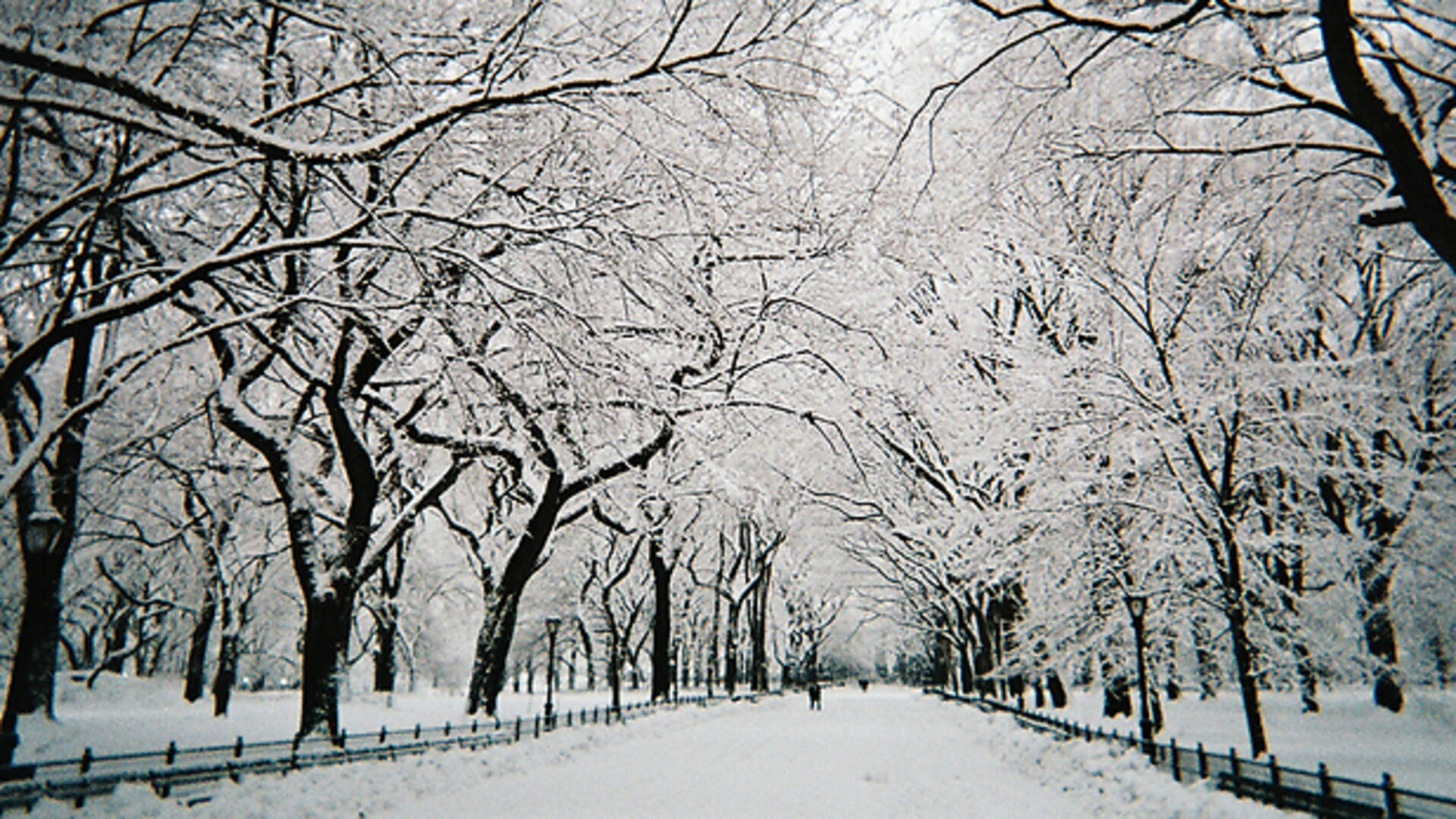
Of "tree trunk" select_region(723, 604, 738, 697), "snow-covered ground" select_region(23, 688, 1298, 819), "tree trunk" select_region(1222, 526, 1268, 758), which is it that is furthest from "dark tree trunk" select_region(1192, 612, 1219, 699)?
"tree trunk" select_region(723, 604, 738, 697)

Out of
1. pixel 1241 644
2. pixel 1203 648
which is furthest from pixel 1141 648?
pixel 1203 648

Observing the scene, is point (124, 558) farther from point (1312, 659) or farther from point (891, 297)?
point (1312, 659)

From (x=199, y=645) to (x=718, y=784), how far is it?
26141mm

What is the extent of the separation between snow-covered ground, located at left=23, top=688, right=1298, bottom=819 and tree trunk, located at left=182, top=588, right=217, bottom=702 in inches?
647

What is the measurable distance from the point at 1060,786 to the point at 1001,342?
369 inches

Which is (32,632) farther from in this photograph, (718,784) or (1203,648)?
(1203,648)

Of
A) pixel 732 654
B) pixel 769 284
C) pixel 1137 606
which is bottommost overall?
pixel 732 654

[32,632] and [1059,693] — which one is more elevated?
[32,632]

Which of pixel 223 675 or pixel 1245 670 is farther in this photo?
pixel 223 675

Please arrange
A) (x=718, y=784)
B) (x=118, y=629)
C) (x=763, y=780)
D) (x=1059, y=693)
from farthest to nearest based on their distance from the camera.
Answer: (x=118, y=629) → (x=1059, y=693) → (x=763, y=780) → (x=718, y=784)

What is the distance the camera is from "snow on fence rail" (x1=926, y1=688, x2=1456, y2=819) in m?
6.51

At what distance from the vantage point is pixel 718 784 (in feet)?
38.6

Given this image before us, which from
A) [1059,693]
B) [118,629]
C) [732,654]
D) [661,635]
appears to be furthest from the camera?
[732,654]

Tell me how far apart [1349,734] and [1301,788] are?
43.3ft
